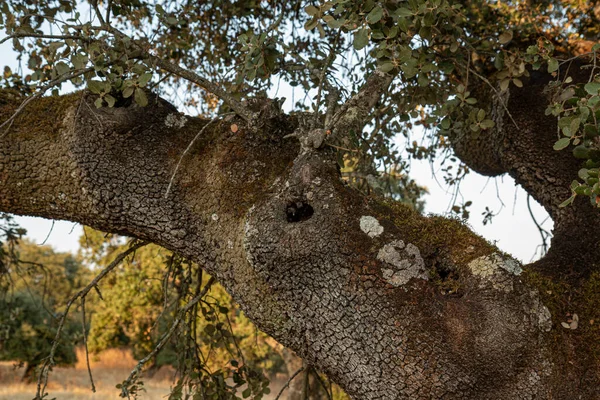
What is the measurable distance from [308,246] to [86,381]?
71.5 feet

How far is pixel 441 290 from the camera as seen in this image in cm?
256

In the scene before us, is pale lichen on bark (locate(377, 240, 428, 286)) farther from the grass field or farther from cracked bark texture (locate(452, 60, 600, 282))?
the grass field

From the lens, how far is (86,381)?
Answer: 21.7 m

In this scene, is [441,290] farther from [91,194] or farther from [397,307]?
[91,194]

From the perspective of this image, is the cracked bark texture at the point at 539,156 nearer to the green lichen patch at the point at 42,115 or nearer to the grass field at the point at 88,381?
the green lichen patch at the point at 42,115

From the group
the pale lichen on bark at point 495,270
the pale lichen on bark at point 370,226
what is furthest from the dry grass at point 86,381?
the pale lichen on bark at point 495,270

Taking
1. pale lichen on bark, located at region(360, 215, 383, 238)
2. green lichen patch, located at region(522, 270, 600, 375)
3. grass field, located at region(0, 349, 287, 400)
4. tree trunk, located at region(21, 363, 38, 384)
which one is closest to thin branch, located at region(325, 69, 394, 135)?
pale lichen on bark, located at region(360, 215, 383, 238)

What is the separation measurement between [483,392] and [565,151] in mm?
2081

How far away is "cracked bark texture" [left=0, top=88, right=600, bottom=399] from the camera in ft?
8.08

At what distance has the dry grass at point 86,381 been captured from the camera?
646 inches

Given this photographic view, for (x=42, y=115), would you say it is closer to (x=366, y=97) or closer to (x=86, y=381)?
(x=366, y=97)

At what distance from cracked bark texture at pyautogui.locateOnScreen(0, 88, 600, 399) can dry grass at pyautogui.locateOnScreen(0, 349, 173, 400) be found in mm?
11953

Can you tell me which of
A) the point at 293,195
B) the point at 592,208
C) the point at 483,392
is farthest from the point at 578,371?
the point at 293,195

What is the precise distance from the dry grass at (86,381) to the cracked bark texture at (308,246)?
11953 mm
